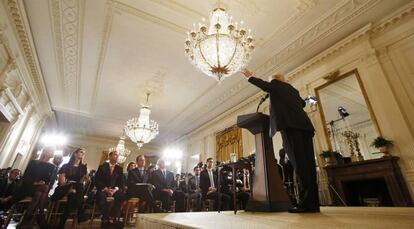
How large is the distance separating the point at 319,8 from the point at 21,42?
6.02 metres

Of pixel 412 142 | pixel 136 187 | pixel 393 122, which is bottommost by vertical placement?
pixel 136 187

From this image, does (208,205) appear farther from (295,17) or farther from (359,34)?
(359,34)

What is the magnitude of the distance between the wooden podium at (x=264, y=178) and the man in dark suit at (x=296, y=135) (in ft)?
0.69

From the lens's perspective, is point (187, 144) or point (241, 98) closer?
point (241, 98)

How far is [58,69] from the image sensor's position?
5.32 meters

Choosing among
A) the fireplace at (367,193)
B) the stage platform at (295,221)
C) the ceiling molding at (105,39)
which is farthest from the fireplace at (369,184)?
the ceiling molding at (105,39)

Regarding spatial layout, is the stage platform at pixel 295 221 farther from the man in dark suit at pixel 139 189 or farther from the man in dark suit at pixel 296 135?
the man in dark suit at pixel 139 189

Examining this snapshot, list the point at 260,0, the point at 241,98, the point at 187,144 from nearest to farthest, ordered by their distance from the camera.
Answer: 1. the point at 260,0
2. the point at 241,98
3. the point at 187,144

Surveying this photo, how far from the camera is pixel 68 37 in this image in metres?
4.31

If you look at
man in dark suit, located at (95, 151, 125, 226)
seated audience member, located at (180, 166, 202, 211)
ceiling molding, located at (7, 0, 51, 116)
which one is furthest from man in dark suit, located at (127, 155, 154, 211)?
ceiling molding, located at (7, 0, 51, 116)

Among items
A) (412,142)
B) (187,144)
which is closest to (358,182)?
(412,142)

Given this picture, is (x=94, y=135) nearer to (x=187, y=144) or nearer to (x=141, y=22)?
(x=187, y=144)

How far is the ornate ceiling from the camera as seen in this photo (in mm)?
3693

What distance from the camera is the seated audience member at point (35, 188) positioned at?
262 cm
